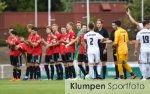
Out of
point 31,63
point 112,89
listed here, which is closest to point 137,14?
point 31,63

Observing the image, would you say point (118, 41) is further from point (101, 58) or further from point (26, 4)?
point (26, 4)

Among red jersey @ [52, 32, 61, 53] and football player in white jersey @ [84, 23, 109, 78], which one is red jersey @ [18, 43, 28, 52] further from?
football player in white jersey @ [84, 23, 109, 78]

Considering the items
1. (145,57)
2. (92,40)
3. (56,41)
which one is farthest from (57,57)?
(145,57)

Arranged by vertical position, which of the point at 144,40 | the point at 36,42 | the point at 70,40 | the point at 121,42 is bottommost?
the point at 36,42

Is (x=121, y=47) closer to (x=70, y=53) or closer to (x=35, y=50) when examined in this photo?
(x=70, y=53)

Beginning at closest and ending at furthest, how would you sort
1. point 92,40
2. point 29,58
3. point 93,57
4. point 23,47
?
1. point 92,40
2. point 93,57
3. point 29,58
4. point 23,47

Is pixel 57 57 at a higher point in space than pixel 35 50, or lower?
lower

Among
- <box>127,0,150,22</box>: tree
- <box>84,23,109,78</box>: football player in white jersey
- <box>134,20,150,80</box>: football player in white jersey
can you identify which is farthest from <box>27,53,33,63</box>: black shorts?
<box>127,0,150,22</box>: tree

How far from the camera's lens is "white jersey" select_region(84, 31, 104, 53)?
26.8 m

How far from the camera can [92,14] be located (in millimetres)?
84812

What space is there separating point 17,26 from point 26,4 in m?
16.6

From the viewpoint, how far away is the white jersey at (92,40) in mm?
26766

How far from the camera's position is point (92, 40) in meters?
26.8

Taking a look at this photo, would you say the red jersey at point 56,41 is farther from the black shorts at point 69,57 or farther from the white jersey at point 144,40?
the white jersey at point 144,40
